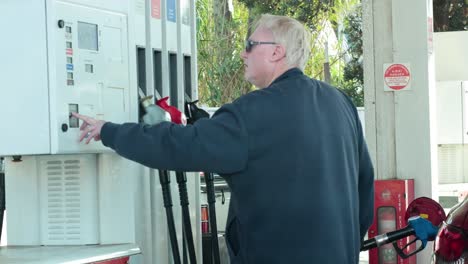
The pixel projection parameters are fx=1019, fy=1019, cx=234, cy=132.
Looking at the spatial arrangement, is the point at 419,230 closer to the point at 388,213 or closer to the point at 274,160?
the point at 274,160

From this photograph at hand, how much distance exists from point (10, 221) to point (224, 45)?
56.8ft

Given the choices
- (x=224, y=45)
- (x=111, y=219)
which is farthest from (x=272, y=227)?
(x=224, y=45)

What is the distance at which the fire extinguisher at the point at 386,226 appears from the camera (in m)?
6.83

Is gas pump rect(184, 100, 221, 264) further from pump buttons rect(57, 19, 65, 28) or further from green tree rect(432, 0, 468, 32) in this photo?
green tree rect(432, 0, 468, 32)

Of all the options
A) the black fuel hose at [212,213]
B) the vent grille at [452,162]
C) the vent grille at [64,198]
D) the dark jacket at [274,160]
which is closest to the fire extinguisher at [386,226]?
the black fuel hose at [212,213]

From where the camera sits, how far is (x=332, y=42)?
2534 centimetres

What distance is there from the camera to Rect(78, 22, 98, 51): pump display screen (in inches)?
197

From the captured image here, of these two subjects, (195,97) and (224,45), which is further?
(224,45)

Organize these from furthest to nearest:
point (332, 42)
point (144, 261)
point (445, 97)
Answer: point (332, 42), point (445, 97), point (144, 261)

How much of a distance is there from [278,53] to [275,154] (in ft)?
1.55

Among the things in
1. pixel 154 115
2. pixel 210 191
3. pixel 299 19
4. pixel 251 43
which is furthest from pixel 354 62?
pixel 251 43

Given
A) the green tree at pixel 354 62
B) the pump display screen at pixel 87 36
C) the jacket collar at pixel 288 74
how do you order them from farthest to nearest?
the green tree at pixel 354 62 → the pump display screen at pixel 87 36 → the jacket collar at pixel 288 74

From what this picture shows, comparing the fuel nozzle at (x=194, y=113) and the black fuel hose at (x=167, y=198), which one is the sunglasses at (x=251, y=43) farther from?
the fuel nozzle at (x=194, y=113)

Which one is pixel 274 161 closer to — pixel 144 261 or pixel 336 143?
pixel 336 143
